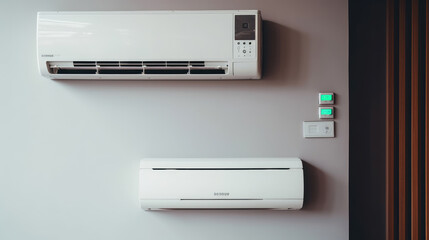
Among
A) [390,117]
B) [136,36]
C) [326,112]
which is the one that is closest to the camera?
[136,36]

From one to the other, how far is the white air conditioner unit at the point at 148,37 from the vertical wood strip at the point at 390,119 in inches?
39.4

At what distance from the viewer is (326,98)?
1.94m

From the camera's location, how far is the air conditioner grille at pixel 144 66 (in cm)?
181

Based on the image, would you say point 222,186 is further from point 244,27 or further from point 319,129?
point 244,27

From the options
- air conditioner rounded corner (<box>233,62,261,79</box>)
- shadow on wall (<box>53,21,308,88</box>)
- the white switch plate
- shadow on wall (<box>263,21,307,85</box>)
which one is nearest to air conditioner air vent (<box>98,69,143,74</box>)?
shadow on wall (<box>53,21,308,88</box>)

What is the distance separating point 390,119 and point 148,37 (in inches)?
63.4

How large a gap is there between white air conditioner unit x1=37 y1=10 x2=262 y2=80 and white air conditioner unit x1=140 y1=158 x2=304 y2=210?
0.59m

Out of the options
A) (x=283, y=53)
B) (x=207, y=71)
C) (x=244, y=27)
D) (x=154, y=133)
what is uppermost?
(x=244, y=27)

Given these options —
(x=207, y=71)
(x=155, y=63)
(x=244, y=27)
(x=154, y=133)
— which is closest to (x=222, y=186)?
(x=154, y=133)

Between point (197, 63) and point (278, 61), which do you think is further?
point (278, 61)

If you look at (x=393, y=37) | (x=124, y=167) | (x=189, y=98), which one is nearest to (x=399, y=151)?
(x=393, y=37)

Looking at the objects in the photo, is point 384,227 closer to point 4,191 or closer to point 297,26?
point 297,26

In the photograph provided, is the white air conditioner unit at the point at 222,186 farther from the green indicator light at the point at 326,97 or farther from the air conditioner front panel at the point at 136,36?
the air conditioner front panel at the point at 136,36

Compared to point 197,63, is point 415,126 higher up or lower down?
lower down
